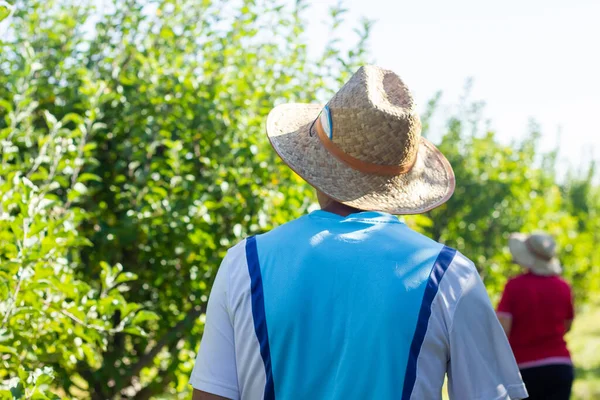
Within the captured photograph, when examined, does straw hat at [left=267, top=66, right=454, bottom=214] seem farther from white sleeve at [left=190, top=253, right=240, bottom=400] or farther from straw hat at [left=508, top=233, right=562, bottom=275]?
straw hat at [left=508, top=233, right=562, bottom=275]

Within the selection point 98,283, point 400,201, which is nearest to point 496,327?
point 400,201

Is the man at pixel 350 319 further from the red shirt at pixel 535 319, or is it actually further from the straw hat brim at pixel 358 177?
the red shirt at pixel 535 319

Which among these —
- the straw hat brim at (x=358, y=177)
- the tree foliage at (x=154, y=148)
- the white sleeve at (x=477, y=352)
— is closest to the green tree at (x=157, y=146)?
the tree foliage at (x=154, y=148)

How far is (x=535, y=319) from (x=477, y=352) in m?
2.84

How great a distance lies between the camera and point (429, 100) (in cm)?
648

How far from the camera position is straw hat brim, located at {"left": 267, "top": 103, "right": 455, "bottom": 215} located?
5.95ft

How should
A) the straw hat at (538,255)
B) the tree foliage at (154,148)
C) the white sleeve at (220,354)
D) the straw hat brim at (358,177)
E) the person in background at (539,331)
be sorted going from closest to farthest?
the white sleeve at (220,354) → the straw hat brim at (358,177) → the tree foliage at (154,148) → the person in background at (539,331) → the straw hat at (538,255)

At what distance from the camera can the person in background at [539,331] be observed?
14.0ft

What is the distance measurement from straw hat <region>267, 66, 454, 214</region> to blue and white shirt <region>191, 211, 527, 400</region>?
0.54 feet

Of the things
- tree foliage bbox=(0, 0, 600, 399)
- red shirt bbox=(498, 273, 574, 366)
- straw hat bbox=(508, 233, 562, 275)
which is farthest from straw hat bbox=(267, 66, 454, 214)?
straw hat bbox=(508, 233, 562, 275)

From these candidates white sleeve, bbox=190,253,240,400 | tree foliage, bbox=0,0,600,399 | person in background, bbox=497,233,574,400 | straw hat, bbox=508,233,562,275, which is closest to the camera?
white sleeve, bbox=190,253,240,400

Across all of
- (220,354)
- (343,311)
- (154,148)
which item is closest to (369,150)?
(343,311)

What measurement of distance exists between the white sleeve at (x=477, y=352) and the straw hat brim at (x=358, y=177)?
0.96 feet

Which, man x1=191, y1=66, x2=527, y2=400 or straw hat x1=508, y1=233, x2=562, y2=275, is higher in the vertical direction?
man x1=191, y1=66, x2=527, y2=400
